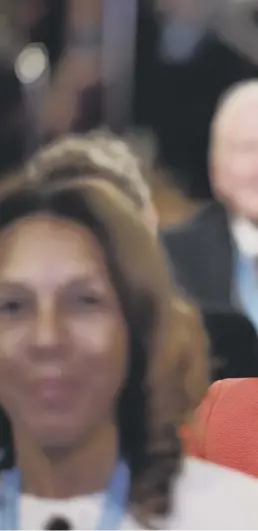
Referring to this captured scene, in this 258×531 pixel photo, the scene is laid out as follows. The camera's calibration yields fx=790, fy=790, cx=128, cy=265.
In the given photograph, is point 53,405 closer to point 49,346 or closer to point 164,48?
point 49,346

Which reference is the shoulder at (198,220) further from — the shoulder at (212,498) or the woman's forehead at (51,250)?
the shoulder at (212,498)

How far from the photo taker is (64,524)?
989 mm

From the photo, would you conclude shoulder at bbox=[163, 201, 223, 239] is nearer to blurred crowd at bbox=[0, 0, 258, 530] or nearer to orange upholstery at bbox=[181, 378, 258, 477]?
blurred crowd at bbox=[0, 0, 258, 530]

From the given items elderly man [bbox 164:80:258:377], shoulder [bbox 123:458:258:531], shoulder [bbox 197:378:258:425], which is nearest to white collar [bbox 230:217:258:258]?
elderly man [bbox 164:80:258:377]

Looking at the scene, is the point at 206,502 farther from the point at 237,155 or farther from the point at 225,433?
the point at 237,155

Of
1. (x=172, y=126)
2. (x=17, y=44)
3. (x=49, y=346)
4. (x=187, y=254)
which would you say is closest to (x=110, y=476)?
(x=49, y=346)

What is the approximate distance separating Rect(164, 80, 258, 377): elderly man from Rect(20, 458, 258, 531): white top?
13 cm

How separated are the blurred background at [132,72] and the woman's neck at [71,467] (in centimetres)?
29

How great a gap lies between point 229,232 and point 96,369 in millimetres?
234

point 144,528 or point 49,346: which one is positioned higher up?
point 49,346

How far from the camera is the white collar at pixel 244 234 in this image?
0.97 m

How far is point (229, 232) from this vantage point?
0.97 metres

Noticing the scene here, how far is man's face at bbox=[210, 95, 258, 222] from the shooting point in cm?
95

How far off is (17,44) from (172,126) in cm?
21
